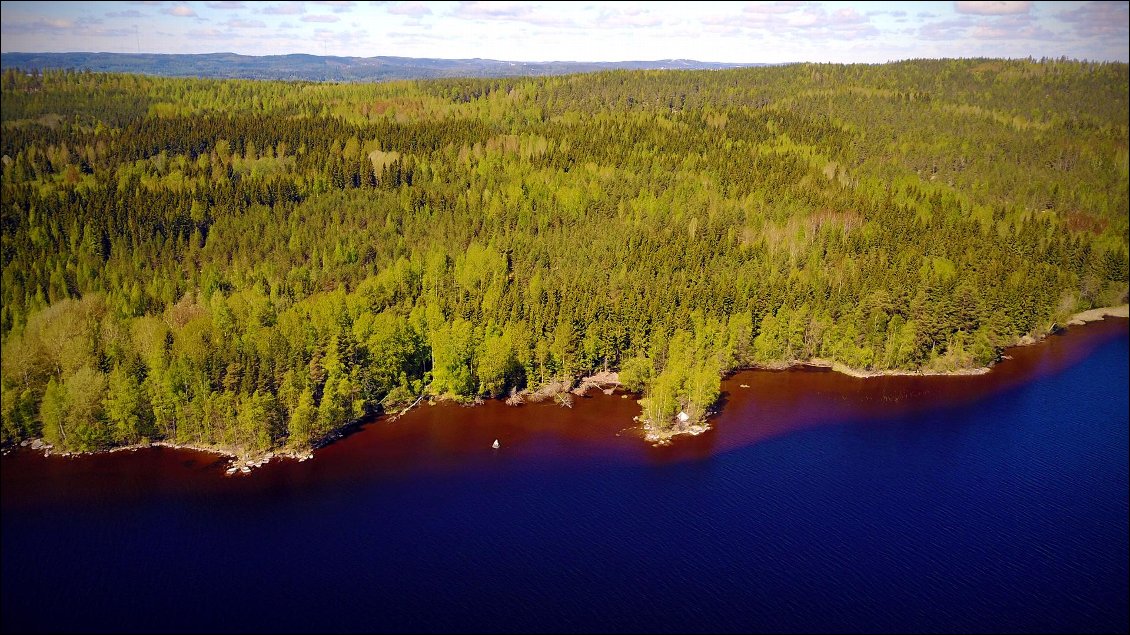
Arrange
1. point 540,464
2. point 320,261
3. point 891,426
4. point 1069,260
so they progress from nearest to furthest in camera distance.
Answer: point 540,464, point 891,426, point 320,261, point 1069,260

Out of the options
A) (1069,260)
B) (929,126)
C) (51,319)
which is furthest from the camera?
(929,126)

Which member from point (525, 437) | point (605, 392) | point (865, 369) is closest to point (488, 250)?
point (605, 392)

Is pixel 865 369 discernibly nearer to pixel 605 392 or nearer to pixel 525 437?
pixel 605 392

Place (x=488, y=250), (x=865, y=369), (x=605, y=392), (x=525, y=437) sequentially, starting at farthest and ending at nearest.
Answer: (x=488, y=250), (x=865, y=369), (x=605, y=392), (x=525, y=437)

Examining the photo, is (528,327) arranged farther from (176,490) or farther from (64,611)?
(64,611)

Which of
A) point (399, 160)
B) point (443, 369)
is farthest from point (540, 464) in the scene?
point (399, 160)

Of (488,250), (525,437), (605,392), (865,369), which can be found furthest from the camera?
(488,250)

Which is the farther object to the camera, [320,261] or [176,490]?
[320,261]
